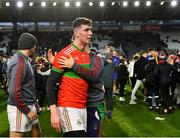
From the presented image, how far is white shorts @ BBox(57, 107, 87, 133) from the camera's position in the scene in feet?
11.8

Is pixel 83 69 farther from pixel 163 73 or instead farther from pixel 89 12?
pixel 89 12

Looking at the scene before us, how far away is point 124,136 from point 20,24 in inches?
1532

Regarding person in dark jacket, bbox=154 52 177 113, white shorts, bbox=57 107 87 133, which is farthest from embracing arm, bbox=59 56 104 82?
person in dark jacket, bbox=154 52 177 113

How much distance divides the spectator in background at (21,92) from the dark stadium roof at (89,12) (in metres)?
28.1

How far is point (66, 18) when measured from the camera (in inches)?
1634

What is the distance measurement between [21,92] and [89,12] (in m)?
34.4

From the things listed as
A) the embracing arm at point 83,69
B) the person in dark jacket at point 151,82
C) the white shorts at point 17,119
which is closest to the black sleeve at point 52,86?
Answer: the embracing arm at point 83,69

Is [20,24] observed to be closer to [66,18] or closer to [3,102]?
[66,18]

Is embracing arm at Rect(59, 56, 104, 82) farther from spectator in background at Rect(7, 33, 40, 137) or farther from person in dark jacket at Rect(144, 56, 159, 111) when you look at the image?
person in dark jacket at Rect(144, 56, 159, 111)

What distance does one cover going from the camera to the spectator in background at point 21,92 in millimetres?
4297

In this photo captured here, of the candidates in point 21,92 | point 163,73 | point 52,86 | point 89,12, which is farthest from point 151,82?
point 89,12

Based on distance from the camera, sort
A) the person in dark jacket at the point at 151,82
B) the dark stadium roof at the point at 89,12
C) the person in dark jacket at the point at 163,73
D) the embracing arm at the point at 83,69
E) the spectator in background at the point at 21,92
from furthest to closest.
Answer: the dark stadium roof at the point at 89,12 < the person in dark jacket at the point at 151,82 < the person in dark jacket at the point at 163,73 < the spectator in background at the point at 21,92 < the embracing arm at the point at 83,69

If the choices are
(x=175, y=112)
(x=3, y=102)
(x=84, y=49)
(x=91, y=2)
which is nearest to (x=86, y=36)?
(x=84, y=49)

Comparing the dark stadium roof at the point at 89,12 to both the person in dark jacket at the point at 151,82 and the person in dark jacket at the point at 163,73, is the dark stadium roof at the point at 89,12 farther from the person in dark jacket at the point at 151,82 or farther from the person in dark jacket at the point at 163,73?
the person in dark jacket at the point at 163,73
